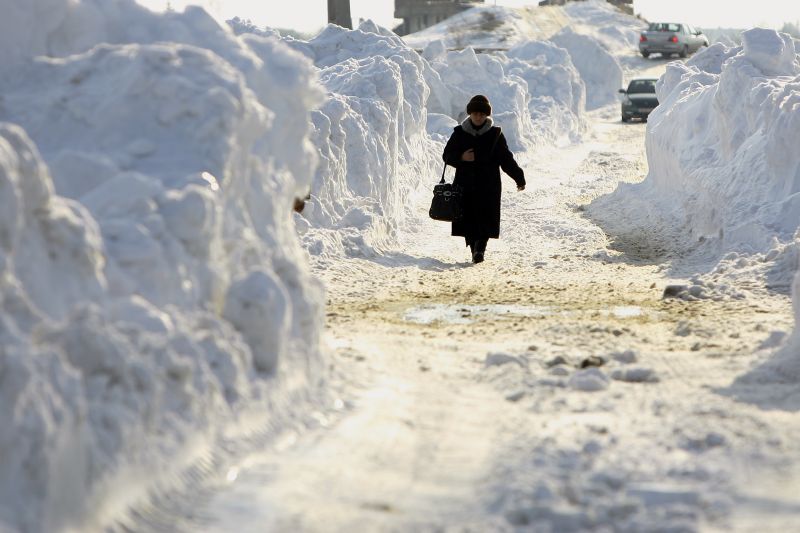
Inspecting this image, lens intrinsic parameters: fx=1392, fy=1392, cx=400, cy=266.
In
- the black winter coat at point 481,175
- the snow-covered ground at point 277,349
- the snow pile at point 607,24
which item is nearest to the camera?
the snow-covered ground at point 277,349

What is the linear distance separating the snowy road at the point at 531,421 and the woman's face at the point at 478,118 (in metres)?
1.75

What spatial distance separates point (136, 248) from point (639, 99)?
87.9 ft

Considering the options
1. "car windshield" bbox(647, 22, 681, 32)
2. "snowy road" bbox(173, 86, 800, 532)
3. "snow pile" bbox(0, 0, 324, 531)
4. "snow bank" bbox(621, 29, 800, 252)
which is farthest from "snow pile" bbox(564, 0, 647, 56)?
"snow pile" bbox(0, 0, 324, 531)

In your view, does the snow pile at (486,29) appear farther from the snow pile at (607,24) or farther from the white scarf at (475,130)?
the white scarf at (475,130)

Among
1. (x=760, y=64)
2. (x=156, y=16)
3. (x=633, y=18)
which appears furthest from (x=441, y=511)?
(x=633, y=18)

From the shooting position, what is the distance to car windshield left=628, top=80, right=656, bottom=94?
30508 millimetres

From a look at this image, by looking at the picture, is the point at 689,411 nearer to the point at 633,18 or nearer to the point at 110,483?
the point at 110,483

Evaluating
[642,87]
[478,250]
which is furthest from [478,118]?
[642,87]

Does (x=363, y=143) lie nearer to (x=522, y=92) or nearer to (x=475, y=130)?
(x=475, y=130)

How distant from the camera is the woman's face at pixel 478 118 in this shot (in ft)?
35.4

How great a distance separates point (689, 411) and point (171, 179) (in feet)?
6.88

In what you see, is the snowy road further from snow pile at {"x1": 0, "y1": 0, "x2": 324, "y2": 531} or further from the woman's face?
the woman's face

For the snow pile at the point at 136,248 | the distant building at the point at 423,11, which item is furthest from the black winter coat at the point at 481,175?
the distant building at the point at 423,11

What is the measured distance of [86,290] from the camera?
13.8 feet
